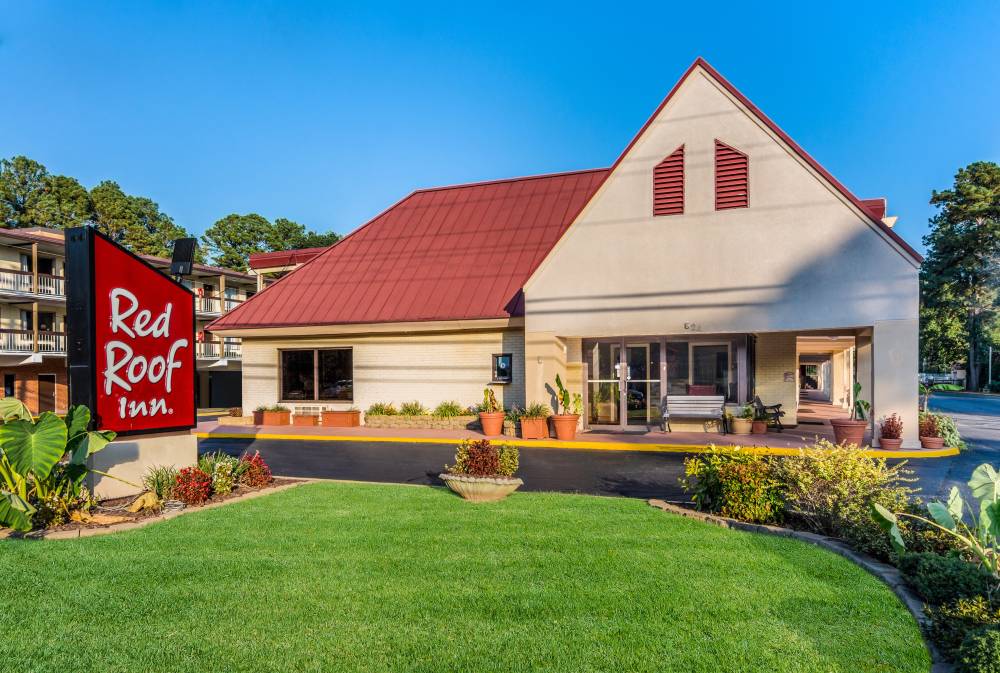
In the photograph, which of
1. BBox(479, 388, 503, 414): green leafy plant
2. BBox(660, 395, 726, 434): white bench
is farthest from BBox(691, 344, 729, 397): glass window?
BBox(479, 388, 503, 414): green leafy plant

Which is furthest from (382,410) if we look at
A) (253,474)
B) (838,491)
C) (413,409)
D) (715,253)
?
(838,491)

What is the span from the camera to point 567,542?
23.5 ft

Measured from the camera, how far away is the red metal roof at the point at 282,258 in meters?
28.8

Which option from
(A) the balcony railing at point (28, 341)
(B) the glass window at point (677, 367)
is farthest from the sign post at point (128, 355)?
(A) the balcony railing at point (28, 341)

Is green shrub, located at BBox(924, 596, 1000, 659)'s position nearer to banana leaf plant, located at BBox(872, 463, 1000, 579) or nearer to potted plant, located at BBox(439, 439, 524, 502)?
banana leaf plant, located at BBox(872, 463, 1000, 579)

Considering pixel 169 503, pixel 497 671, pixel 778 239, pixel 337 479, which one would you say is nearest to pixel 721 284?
Result: pixel 778 239

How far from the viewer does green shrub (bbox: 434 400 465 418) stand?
2119 cm

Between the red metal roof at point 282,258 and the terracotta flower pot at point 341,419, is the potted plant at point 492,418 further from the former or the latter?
the red metal roof at point 282,258

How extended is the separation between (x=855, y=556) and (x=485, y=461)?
491 centimetres

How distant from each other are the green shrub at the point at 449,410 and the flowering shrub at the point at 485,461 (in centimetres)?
1107

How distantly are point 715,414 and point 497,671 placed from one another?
52.3 feet

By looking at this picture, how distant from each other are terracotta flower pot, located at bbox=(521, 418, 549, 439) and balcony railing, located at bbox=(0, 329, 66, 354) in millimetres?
26782

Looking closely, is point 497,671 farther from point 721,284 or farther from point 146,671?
point 721,284

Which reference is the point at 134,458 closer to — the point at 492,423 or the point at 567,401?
the point at 492,423
